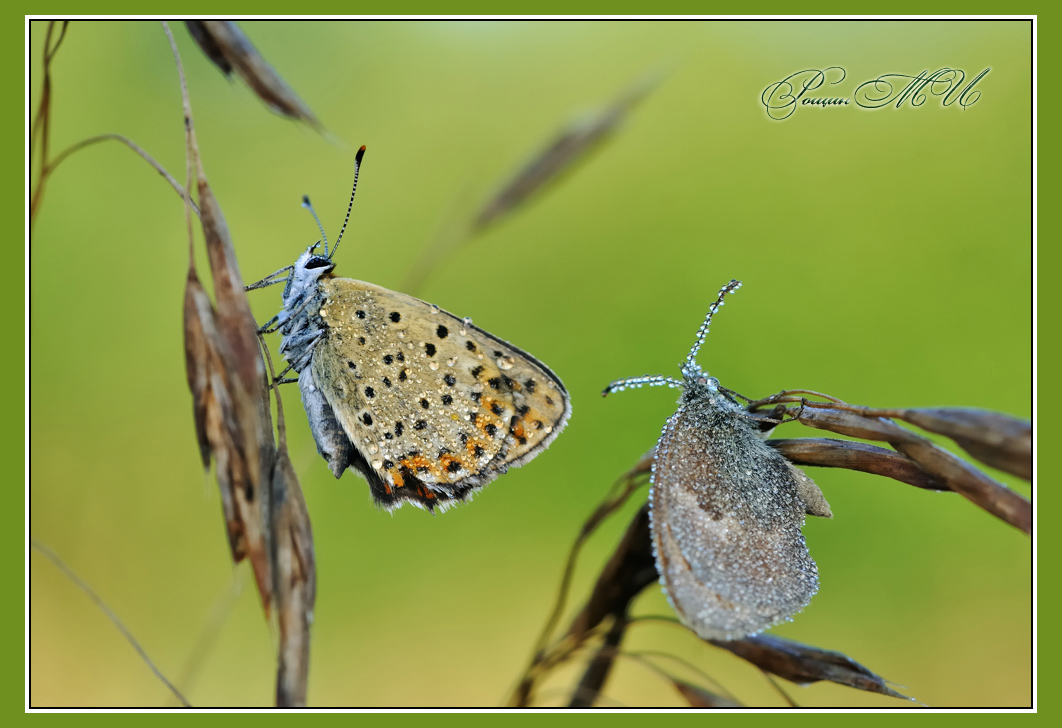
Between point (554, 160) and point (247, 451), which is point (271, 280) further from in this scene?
point (554, 160)

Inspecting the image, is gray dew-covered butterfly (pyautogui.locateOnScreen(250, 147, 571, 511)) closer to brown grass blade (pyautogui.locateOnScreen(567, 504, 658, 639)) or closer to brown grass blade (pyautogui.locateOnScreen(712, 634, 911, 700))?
brown grass blade (pyautogui.locateOnScreen(567, 504, 658, 639))

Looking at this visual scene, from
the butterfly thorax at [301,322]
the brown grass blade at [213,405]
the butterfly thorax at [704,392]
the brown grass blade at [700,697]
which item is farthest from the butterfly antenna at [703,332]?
the brown grass blade at [213,405]

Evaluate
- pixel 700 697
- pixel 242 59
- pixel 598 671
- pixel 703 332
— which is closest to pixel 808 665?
pixel 700 697

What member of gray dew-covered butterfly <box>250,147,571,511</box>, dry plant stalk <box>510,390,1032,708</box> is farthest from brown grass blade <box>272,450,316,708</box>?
dry plant stalk <box>510,390,1032,708</box>

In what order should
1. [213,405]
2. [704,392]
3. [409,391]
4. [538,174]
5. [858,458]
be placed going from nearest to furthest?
[858,458], [213,405], [704,392], [409,391], [538,174]

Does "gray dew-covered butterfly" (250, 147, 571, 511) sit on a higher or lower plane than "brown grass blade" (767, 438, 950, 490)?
higher

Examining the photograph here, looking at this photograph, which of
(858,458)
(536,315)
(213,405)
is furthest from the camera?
(536,315)
